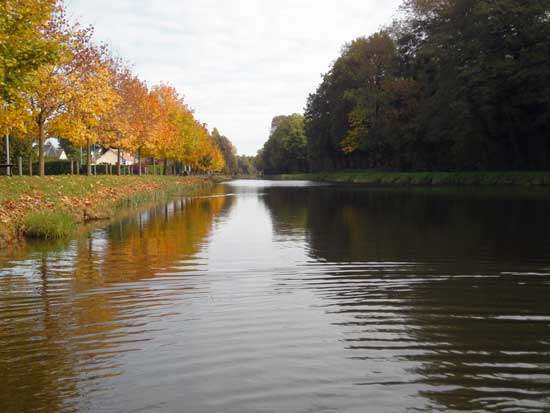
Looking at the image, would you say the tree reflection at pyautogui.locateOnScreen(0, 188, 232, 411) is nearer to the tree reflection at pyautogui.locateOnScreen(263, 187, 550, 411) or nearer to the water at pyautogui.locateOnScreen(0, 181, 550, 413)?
the water at pyautogui.locateOnScreen(0, 181, 550, 413)

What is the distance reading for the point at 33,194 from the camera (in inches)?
708

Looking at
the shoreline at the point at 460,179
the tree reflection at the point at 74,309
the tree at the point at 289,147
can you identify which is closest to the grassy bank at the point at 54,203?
the tree reflection at the point at 74,309

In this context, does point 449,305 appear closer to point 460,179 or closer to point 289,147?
point 460,179

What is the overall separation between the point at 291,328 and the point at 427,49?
5220cm

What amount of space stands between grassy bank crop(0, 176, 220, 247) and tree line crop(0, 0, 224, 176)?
2.76m

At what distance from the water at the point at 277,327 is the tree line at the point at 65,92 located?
5390mm

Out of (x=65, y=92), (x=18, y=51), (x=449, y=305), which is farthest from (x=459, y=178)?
(x=449, y=305)

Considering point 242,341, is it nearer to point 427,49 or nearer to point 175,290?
point 175,290

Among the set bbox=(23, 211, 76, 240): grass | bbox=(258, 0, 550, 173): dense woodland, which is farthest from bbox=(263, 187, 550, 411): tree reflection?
bbox=(258, 0, 550, 173): dense woodland

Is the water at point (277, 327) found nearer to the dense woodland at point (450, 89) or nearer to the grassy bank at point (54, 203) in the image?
the grassy bank at point (54, 203)

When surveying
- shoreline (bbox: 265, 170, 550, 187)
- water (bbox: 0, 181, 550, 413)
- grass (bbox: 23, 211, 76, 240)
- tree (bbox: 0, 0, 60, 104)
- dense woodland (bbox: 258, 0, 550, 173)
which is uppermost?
dense woodland (bbox: 258, 0, 550, 173)

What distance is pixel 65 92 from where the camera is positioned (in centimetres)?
2491

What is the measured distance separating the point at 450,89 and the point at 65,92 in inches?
1438

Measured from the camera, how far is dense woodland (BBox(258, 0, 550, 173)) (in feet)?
141
